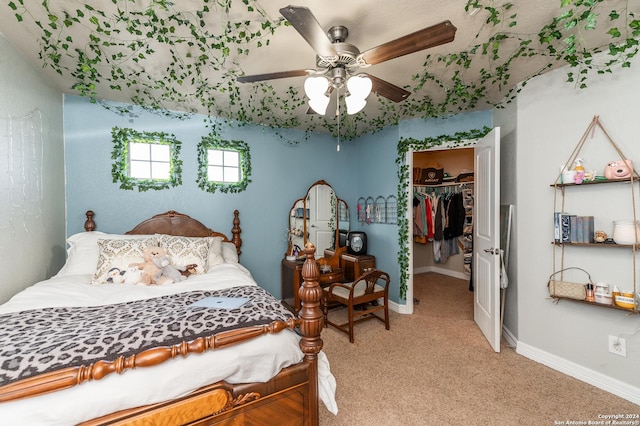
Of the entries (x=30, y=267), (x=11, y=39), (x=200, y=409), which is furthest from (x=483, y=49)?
(x=30, y=267)

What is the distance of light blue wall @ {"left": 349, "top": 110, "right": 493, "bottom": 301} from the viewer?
330cm

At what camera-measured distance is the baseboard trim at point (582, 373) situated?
190cm

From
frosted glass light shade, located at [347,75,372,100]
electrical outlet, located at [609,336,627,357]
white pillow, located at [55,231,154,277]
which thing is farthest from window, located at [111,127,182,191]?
electrical outlet, located at [609,336,627,357]

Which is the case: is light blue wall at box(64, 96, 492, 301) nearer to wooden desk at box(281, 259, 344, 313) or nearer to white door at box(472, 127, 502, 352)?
wooden desk at box(281, 259, 344, 313)

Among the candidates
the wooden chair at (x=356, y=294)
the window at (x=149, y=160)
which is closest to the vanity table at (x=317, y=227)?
the wooden chair at (x=356, y=294)

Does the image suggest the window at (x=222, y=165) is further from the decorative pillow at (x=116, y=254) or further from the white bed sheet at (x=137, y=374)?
the white bed sheet at (x=137, y=374)

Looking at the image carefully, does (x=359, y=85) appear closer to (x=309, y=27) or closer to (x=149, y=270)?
(x=309, y=27)

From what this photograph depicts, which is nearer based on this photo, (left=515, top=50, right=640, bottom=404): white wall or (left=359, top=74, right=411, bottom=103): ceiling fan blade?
(left=359, top=74, right=411, bottom=103): ceiling fan blade

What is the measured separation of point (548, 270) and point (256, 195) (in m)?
3.20

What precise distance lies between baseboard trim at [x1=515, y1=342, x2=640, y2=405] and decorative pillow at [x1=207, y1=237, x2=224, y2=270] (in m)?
3.00

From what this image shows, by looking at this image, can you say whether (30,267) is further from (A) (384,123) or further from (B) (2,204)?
(A) (384,123)

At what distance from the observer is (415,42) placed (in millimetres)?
1326

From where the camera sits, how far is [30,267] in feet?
6.97

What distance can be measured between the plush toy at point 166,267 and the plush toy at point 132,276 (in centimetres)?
14
